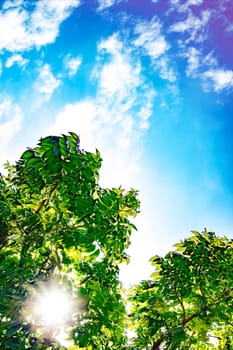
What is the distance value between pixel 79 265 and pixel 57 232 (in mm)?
1585

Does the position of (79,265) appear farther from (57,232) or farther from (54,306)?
(54,306)

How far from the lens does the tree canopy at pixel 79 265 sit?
4992 mm

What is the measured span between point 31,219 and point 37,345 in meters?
1.91

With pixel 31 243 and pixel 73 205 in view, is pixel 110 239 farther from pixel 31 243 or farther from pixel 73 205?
pixel 31 243

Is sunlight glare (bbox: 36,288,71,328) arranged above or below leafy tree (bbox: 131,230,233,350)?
below

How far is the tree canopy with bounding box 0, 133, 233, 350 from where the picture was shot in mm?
4992

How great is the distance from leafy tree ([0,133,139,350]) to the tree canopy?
0.6 inches

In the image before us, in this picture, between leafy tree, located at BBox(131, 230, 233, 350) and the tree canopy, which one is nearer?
the tree canopy

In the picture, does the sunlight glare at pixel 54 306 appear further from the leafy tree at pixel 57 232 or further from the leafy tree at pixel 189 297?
the leafy tree at pixel 189 297

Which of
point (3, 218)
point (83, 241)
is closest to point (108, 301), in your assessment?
point (83, 241)

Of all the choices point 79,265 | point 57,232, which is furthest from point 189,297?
point 57,232

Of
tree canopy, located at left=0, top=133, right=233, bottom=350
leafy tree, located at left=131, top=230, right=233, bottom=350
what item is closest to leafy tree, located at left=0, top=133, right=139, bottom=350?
tree canopy, located at left=0, top=133, right=233, bottom=350

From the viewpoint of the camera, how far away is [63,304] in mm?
4914

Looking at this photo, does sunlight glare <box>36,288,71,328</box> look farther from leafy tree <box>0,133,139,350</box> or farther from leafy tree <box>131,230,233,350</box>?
leafy tree <box>131,230,233,350</box>
